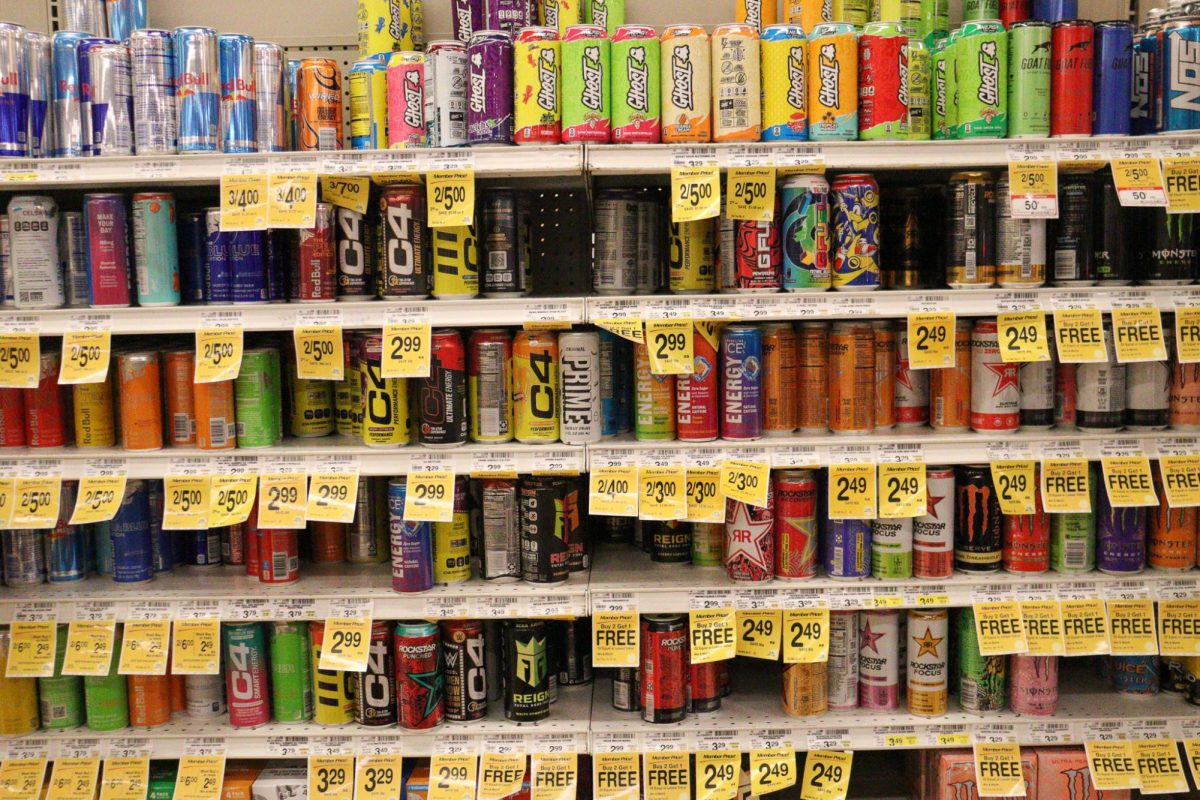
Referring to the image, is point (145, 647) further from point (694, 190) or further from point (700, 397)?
point (694, 190)

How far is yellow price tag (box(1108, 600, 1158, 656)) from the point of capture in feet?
7.62

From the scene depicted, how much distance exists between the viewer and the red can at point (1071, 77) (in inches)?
87.3

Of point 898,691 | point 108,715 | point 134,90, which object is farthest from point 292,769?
point 134,90

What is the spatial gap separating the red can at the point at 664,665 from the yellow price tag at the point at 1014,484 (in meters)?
0.79

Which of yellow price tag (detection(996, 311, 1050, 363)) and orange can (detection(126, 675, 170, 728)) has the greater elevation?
yellow price tag (detection(996, 311, 1050, 363))

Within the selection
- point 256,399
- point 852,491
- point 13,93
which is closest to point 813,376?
point 852,491

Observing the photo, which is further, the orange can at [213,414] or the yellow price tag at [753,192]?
the orange can at [213,414]

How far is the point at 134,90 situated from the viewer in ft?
7.48

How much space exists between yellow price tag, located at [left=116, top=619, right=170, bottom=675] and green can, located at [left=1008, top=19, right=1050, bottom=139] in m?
2.28

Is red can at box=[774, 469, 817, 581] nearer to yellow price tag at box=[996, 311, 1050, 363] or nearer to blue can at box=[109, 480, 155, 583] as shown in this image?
yellow price tag at box=[996, 311, 1050, 363]

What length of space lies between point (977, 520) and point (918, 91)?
1.02m

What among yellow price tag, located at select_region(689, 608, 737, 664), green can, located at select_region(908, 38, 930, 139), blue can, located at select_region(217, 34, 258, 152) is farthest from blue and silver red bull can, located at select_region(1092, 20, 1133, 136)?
blue can, located at select_region(217, 34, 258, 152)

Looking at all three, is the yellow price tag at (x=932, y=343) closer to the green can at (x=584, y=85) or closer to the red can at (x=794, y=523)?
the red can at (x=794, y=523)

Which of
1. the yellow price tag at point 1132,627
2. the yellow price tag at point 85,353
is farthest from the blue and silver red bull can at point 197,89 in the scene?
the yellow price tag at point 1132,627
